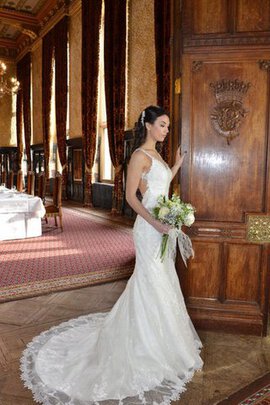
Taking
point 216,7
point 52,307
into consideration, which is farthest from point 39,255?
point 216,7

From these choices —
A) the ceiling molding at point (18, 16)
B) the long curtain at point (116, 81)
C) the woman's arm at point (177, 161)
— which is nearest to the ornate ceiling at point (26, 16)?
the ceiling molding at point (18, 16)

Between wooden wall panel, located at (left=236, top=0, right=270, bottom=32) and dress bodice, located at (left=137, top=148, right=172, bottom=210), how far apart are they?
1.38 meters

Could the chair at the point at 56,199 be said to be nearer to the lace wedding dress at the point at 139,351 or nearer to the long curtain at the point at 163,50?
the long curtain at the point at 163,50

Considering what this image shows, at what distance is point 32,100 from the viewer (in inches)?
672

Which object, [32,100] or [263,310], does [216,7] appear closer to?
[263,310]

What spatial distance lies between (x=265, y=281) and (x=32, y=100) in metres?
16.0

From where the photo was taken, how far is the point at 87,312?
3.61 metres

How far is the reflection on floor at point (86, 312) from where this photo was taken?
234 cm

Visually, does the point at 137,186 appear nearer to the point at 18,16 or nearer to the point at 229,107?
the point at 229,107

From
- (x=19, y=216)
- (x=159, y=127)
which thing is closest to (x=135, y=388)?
(x=159, y=127)

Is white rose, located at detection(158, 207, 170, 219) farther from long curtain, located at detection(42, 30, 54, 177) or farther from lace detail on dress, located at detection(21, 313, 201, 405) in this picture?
long curtain, located at detection(42, 30, 54, 177)

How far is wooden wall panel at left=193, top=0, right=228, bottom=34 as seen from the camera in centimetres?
302

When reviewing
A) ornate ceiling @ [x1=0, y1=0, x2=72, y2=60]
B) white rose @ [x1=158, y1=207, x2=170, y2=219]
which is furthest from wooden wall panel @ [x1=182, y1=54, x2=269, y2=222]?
ornate ceiling @ [x1=0, y1=0, x2=72, y2=60]

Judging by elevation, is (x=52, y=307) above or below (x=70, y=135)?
below
